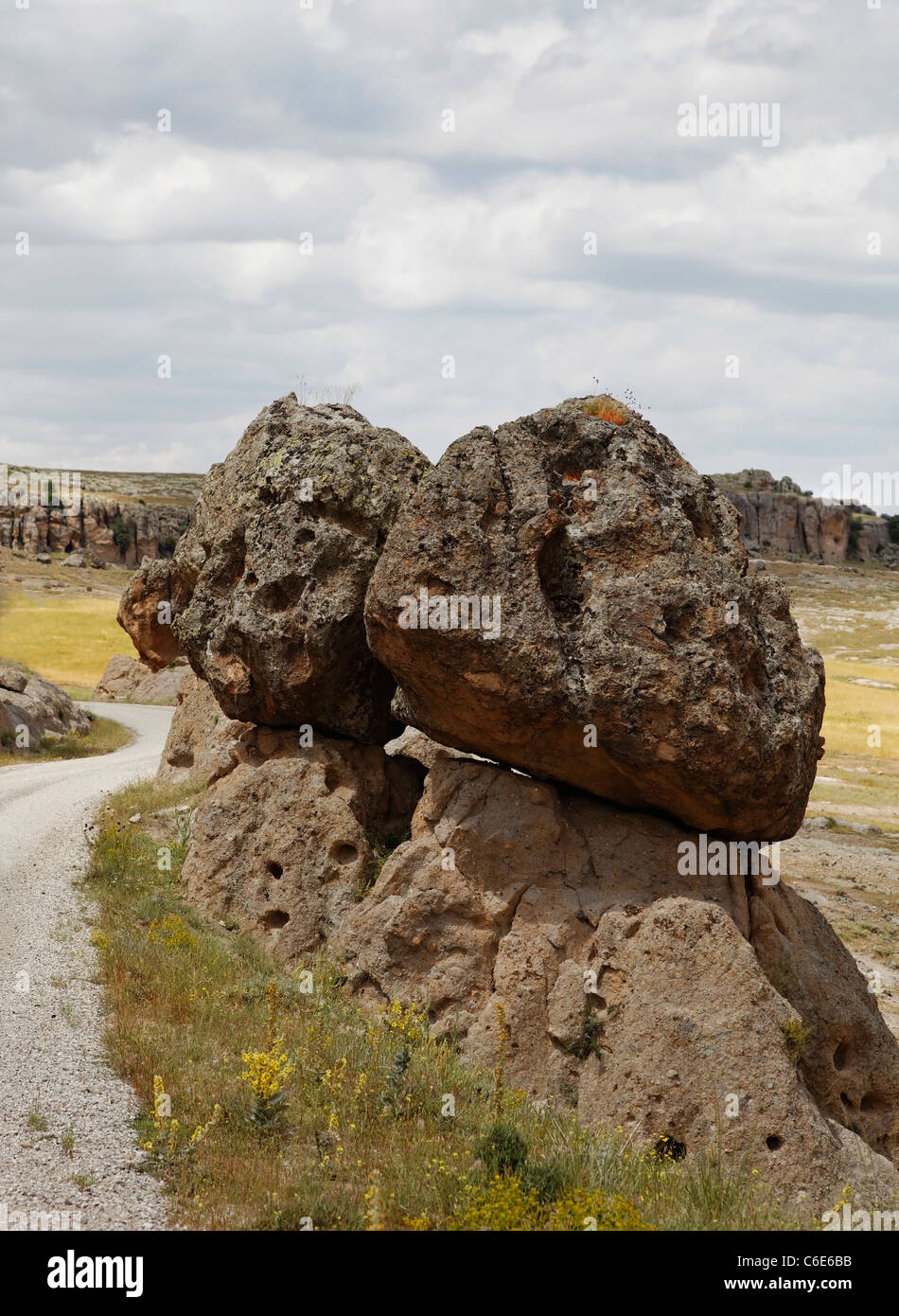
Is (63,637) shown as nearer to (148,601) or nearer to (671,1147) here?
(148,601)

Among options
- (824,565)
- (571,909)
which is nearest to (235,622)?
(571,909)

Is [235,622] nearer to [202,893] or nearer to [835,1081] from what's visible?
[202,893]

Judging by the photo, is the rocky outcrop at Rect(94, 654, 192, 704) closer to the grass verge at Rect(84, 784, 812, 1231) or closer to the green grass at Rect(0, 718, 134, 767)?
the green grass at Rect(0, 718, 134, 767)

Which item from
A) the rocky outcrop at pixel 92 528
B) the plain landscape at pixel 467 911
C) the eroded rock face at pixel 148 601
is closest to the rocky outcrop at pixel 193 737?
the plain landscape at pixel 467 911

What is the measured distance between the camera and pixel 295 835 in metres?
13.3

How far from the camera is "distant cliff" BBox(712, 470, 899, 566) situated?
559 feet

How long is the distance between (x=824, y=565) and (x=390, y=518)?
162 metres

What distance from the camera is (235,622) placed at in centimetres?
1365

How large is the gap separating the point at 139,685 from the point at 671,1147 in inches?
1617

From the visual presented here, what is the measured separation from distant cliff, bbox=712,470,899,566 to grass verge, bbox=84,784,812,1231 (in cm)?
16205

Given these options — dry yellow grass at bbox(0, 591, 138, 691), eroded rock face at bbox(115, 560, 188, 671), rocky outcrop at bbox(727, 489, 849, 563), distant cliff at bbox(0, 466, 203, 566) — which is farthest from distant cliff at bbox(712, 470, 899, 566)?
eroded rock face at bbox(115, 560, 188, 671)

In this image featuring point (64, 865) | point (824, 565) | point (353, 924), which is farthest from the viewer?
point (824, 565)

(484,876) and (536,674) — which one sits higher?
(536,674)

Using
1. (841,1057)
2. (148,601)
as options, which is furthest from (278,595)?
(148,601)
